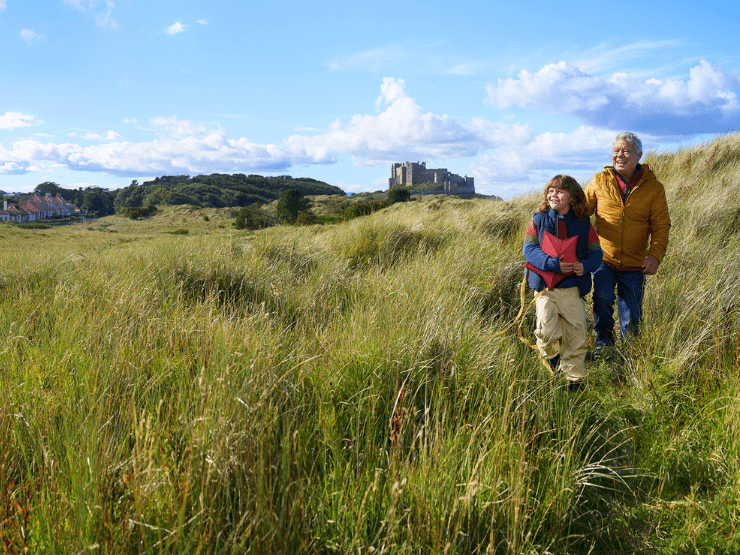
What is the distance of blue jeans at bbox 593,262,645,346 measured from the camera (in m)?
→ 4.00

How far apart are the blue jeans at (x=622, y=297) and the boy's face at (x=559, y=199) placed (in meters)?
0.93

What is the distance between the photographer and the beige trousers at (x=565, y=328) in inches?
137

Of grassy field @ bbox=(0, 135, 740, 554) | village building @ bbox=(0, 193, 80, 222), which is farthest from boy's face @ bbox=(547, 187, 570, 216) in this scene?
village building @ bbox=(0, 193, 80, 222)

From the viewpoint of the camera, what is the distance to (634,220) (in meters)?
3.90

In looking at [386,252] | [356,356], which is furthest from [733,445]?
[386,252]

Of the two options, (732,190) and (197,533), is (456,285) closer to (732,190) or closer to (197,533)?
(197,533)

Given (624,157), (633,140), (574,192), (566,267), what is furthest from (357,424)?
(633,140)

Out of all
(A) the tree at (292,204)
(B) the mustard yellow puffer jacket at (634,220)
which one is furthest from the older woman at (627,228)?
(A) the tree at (292,204)

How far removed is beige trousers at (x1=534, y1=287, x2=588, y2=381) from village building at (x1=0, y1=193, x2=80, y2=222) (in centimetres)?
10758

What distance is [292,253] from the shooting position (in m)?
6.79

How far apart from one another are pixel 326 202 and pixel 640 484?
5771cm

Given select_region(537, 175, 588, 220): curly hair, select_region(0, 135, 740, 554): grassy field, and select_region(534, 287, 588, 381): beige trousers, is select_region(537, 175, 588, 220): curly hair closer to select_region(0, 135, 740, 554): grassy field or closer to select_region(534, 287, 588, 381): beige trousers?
select_region(534, 287, 588, 381): beige trousers

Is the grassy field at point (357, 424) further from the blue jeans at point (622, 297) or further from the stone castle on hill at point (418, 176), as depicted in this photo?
the stone castle on hill at point (418, 176)

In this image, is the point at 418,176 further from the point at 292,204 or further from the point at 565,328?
the point at 565,328
